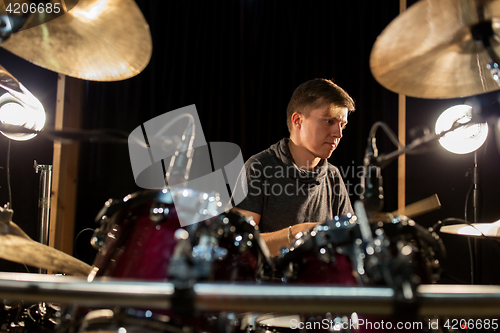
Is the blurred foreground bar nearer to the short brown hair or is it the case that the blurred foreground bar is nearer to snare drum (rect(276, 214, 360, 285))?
snare drum (rect(276, 214, 360, 285))

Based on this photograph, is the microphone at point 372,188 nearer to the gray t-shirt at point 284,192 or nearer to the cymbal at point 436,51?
the cymbal at point 436,51

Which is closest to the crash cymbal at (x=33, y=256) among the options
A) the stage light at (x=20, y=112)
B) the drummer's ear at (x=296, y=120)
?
the stage light at (x=20, y=112)

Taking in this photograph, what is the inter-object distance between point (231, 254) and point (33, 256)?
44cm

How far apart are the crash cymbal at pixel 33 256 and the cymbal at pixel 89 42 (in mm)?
502

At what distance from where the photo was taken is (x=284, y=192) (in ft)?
5.59

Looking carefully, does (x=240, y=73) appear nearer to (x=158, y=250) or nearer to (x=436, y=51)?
(x=436, y=51)

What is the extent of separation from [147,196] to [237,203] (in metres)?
0.95

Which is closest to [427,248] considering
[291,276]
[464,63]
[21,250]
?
[291,276]

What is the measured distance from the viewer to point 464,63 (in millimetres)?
944

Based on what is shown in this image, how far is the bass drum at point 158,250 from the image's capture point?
0.56m

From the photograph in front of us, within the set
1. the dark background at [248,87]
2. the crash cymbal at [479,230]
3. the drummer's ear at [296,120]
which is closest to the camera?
the crash cymbal at [479,230]

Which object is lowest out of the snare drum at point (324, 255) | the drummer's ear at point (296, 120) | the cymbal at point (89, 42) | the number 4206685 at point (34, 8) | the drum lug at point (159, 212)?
the snare drum at point (324, 255)

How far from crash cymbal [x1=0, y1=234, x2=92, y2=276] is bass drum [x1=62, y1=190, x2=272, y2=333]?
83 millimetres

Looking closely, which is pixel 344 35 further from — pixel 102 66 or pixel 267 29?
pixel 102 66
